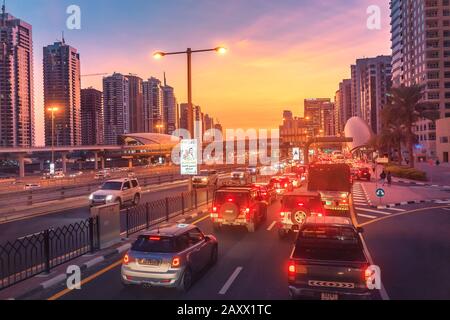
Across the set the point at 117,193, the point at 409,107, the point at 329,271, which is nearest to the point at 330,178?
the point at 117,193

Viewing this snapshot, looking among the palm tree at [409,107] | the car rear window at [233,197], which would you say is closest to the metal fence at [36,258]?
the car rear window at [233,197]

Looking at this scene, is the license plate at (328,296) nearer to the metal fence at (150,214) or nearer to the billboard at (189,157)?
the metal fence at (150,214)

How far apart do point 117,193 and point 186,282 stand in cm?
1755

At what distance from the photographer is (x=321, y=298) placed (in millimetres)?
8359

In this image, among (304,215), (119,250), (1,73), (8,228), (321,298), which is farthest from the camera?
(1,73)

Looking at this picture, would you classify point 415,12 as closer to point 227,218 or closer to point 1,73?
point 227,218

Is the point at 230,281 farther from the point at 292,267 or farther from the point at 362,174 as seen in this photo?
the point at 362,174

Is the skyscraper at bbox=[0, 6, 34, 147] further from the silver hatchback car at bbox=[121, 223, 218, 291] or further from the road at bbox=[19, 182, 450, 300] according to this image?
the silver hatchback car at bbox=[121, 223, 218, 291]

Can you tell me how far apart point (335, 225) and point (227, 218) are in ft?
26.7

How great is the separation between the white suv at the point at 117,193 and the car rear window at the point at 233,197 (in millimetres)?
9780

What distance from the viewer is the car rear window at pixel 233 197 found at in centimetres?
1785
